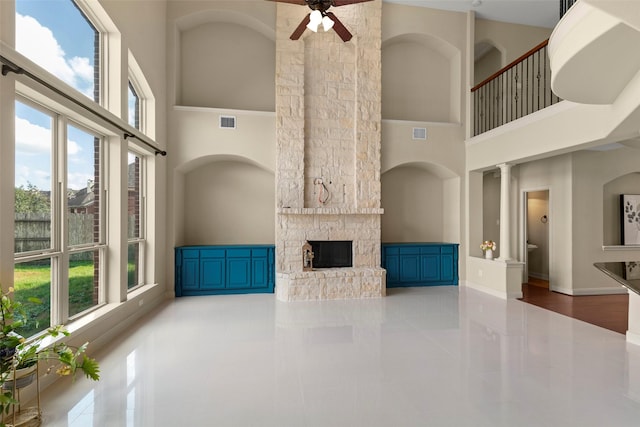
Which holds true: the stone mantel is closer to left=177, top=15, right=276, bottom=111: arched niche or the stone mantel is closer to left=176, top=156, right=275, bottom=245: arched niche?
left=176, top=156, right=275, bottom=245: arched niche

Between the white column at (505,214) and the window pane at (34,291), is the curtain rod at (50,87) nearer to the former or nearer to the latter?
the window pane at (34,291)

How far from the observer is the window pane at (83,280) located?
375 centimetres

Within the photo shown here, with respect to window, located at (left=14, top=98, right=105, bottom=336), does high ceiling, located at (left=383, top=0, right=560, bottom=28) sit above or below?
above

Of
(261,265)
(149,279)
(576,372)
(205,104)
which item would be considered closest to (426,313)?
(576,372)

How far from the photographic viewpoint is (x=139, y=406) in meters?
2.69

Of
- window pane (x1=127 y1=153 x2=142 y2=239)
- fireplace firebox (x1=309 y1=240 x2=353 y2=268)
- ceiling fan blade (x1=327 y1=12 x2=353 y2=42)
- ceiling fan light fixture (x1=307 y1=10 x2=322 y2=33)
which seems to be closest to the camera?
ceiling fan light fixture (x1=307 y1=10 x2=322 y2=33)

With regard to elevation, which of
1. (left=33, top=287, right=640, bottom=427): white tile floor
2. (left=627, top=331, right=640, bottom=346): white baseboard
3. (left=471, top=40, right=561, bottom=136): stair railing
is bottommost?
(left=33, top=287, right=640, bottom=427): white tile floor

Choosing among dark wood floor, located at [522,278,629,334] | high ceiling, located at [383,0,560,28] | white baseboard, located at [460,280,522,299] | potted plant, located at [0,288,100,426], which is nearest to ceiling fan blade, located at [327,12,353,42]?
high ceiling, located at [383,0,560,28]

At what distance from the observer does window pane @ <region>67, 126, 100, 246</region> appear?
12.2 ft

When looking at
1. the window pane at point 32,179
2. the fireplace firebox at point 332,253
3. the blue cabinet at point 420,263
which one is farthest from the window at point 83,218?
the blue cabinet at point 420,263

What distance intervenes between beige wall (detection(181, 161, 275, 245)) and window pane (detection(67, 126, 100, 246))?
9.39 feet

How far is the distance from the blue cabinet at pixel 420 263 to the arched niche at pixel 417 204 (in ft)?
1.72

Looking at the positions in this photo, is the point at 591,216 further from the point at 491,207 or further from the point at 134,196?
the point at 134,196

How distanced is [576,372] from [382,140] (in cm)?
512
